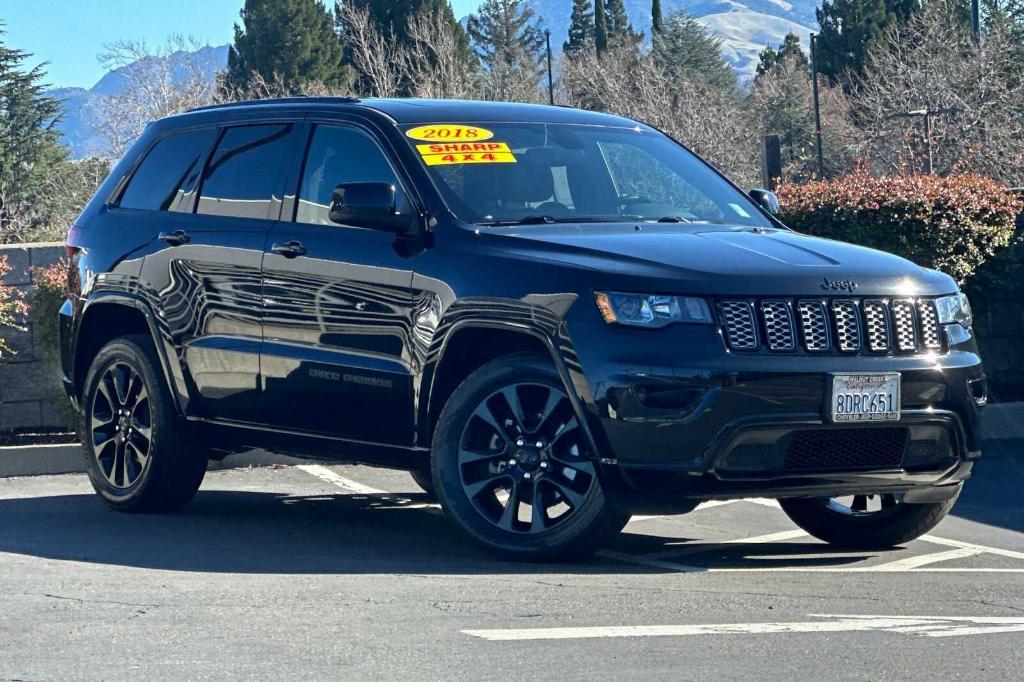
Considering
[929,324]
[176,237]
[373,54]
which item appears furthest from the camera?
[373,54]

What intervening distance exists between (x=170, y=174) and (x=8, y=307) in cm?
286

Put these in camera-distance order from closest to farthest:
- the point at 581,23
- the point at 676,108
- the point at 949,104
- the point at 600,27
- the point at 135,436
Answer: the point at 135,436, the point at 949,104, the point at 676,108, the point at 600,27, the point at 581,23

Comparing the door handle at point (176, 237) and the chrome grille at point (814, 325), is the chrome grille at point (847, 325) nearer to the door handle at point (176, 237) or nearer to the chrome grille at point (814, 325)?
the chrome grille at point (814, 325)

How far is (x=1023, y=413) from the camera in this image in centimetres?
1228

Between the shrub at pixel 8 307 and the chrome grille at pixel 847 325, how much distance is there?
20.5 ft

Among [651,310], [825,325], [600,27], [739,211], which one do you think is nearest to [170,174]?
[739,211]

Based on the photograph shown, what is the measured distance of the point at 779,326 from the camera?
21.6 feet

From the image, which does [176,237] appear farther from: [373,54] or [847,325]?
[373,54]

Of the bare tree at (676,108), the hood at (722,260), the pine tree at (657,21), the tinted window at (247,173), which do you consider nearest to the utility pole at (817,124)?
the bare tree at (676,108)

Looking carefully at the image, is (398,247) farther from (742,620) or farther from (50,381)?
(50,381)

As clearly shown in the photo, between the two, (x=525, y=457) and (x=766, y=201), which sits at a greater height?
(x=766, y=201)

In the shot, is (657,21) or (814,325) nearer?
(814,325)

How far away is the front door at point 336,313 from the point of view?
7293 millimetres

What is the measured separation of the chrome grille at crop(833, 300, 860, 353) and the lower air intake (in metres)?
0.31
